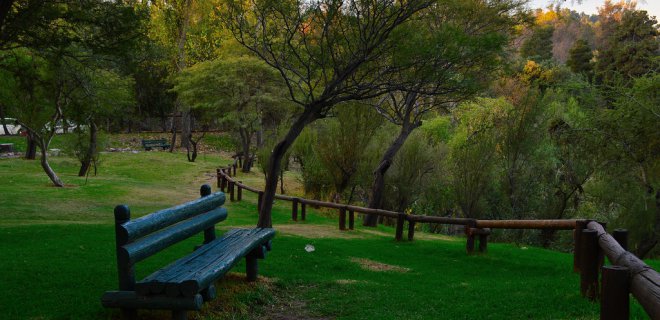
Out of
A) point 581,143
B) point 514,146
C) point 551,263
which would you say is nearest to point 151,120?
point 514,146

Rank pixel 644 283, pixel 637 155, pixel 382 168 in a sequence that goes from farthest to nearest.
Result: pixel 382 168 → pixel 637 155 → pixel 644 283

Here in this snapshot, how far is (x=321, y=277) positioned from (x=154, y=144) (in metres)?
37.8

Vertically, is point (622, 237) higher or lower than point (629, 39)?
lower

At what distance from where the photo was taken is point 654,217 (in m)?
14.2

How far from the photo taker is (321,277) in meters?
7.52

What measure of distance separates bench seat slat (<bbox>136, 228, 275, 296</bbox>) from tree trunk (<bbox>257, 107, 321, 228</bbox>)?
138 inches

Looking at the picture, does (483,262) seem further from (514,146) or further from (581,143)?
(514,146)

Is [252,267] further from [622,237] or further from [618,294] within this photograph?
[618,294]

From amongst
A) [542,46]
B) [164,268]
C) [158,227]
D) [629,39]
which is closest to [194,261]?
[164,268]

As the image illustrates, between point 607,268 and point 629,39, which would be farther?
point 629,39

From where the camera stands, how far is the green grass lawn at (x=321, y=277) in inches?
212

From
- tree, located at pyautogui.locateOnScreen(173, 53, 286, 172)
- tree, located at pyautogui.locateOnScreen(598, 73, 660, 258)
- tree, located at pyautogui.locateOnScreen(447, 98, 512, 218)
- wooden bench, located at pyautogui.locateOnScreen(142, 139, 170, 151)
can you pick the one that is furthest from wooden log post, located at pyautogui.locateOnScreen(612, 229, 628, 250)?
wooden bench, located at pyautogui.locateOnScreen(142, 139, 170, 151)

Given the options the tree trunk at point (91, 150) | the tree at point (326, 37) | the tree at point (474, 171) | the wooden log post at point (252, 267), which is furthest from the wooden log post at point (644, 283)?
the tree trunk at point (91, 150)

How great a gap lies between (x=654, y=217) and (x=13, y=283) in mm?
14863
